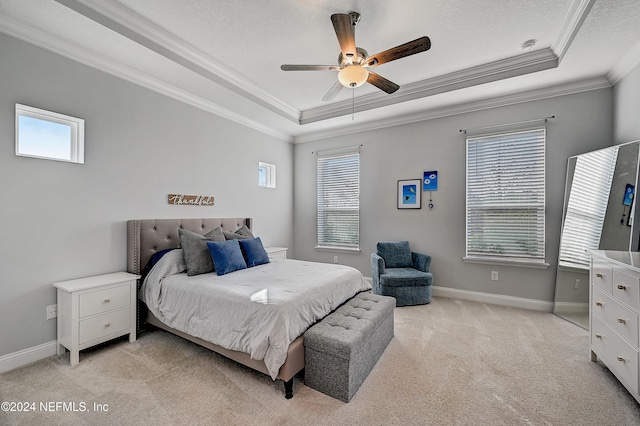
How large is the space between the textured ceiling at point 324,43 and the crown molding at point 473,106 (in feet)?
0.06

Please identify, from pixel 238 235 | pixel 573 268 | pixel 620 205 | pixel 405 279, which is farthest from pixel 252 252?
pixel 620 205

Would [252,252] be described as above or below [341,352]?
above

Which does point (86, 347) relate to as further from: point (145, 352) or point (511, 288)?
point (511, 288)

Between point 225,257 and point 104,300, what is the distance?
1.12 metres

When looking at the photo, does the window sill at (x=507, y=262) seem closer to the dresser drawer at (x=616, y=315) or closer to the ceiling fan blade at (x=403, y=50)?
the dresser drawer at (x=616, y=315)

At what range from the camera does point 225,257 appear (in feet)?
9.78

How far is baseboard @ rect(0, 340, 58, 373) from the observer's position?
89.3 inches

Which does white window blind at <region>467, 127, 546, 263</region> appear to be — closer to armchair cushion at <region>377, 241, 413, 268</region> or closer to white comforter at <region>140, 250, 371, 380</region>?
armchair cushion at <region>377, 241, 413, 268</region>

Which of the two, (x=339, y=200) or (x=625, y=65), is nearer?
(x=625, y=65)

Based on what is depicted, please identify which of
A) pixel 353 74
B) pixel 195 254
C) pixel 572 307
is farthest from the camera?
pixel 572 307

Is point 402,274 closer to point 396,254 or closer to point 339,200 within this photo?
point 396,254

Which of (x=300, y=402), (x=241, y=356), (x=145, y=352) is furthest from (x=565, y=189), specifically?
(x=145, y=352)

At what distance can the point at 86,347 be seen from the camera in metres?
2.46

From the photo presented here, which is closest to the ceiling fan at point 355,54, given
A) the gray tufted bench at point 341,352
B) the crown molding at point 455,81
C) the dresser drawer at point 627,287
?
the crown molding at point 455,81
